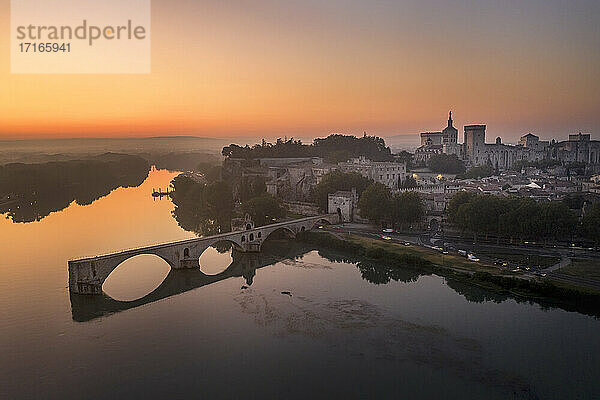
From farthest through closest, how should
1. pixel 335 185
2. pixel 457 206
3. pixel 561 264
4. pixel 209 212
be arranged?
pixel 335 185 → pixel 209 212 → pixel 457 206 → pixel 561 264

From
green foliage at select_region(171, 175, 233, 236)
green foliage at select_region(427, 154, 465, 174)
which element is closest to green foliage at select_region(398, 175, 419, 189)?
green foliage at select_region(427, 154, 465, 174)

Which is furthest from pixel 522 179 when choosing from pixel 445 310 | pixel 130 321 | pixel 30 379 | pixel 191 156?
pixel 191 156

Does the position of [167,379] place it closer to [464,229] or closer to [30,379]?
[30,379]

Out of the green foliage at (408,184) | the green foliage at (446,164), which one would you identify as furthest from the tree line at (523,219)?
Result: the green foliage at (446,164)

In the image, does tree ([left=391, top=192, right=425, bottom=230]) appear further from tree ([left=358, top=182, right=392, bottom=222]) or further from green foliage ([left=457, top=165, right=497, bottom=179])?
green foliage ([left=457, top=165, right=497, bottom=179])

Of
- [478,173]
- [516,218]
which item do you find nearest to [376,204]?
[516,218]

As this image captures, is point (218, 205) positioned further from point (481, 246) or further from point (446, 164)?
point (446, 164)

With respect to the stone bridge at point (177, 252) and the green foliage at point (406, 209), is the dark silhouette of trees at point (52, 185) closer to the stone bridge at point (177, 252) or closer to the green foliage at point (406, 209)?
the stone bridge at point (177, 252)
